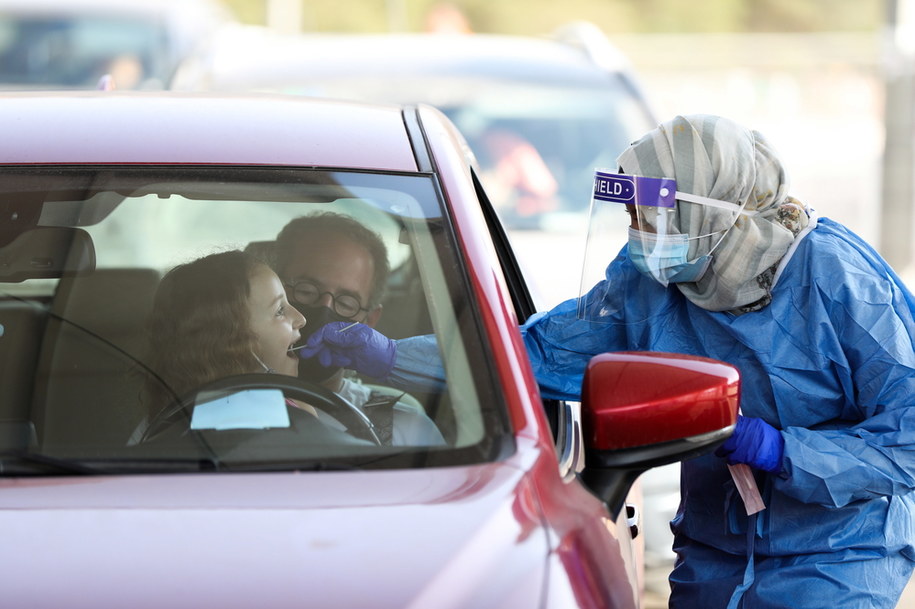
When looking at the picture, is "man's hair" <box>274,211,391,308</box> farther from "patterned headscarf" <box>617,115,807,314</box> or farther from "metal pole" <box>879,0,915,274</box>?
"metal pole" <box>879,0,915,274</box>

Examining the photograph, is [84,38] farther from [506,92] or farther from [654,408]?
[654,408]

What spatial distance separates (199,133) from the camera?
2.50m

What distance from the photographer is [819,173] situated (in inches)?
682

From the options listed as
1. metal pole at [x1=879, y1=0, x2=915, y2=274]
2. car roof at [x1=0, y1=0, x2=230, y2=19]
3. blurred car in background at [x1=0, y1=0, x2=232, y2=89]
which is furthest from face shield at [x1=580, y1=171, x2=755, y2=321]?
car roof at [x1=0, y1=0, x2=230, y2=19]

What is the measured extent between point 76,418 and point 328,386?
1.36 feet

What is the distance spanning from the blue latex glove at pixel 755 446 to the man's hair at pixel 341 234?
2.47 ft

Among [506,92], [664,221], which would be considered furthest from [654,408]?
[506,92]

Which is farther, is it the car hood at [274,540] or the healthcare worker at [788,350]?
the healthcare worker at [788,350]

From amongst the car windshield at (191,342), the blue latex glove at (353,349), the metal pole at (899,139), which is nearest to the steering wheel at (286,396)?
the car windshield at (191,342)

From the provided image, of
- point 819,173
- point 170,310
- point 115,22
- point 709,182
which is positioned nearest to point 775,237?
point 709,182

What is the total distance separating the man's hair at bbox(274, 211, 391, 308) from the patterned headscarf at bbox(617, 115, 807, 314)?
0.52 metres

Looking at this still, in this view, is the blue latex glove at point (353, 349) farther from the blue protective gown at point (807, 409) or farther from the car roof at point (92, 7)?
the car roof at point (92, 7)

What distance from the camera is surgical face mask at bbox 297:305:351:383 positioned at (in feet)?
7.75

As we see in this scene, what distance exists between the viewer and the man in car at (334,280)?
2.44 m
